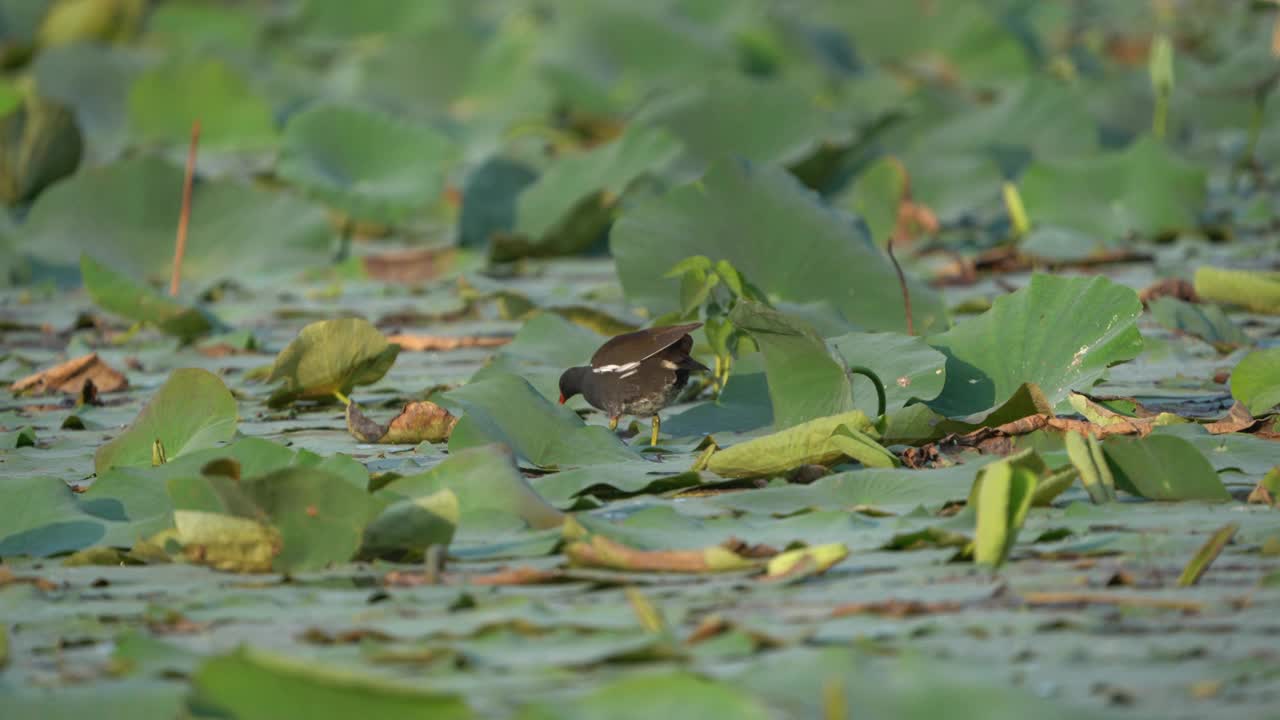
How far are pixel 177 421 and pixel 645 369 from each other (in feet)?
2.36

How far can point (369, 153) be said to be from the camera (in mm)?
5340

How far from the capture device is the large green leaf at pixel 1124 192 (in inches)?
203

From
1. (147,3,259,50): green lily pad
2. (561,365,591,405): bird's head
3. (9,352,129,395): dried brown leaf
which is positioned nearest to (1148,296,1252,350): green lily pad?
(561,365,591,405): bird's head

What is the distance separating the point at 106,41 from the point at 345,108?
4.13 metres

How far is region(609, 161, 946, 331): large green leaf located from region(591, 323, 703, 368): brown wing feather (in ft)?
1.73

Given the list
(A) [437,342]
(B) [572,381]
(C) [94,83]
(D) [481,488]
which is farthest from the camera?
(C) [94,83]

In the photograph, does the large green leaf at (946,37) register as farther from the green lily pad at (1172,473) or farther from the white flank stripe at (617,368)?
the green lily pad at (1172,473)

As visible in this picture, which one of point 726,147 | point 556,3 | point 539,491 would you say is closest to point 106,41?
point 556,3

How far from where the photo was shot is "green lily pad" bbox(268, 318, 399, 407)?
9.96ft

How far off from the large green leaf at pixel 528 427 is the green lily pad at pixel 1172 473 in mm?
749

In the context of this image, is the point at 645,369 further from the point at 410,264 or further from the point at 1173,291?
the point at 410,264

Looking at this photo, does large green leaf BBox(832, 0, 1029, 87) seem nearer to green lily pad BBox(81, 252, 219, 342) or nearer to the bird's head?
green lily pad BBox(81, 252, 219, 342)

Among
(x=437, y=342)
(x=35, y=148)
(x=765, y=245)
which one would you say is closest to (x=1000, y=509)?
(x=765, y=245)

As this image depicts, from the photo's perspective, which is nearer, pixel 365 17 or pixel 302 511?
pixel 302 511
